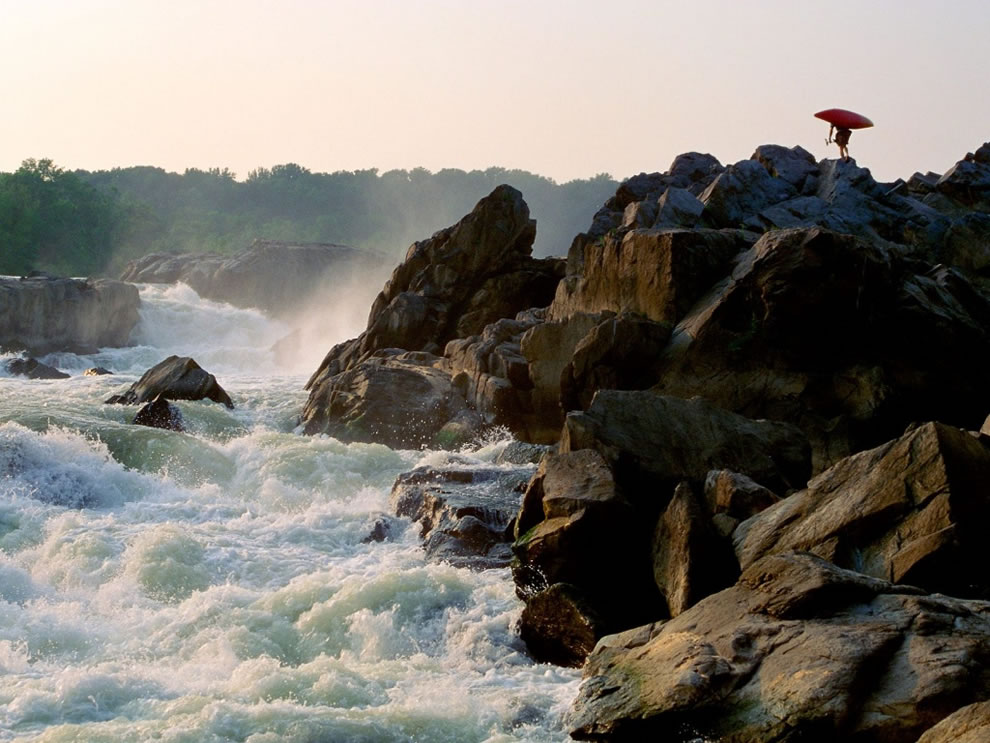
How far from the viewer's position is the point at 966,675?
785cm

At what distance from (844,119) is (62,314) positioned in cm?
2861

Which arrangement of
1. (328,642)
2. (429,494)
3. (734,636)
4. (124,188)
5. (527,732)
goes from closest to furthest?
(734,636) → (527,732) → (328,642) → (429,494) → (124,188)

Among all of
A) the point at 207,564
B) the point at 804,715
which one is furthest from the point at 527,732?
the point at 207,564

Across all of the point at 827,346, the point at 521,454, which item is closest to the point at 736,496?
the point at 521,454

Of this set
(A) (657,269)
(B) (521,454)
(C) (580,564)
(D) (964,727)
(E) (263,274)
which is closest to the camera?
(D) (964,727)

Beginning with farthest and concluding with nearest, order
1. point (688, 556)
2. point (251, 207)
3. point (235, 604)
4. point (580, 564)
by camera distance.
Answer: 1. point (251, 207)
2. point (235, 604)
3. point (580, 564)
4. point (688, 556)

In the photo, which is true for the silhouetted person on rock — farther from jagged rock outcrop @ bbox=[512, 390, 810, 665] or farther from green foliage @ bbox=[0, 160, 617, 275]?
green foliage @ bbox=[0, 160, 617, 275]

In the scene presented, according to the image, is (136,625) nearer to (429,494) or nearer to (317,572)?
(317,572)

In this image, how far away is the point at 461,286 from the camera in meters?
30.7

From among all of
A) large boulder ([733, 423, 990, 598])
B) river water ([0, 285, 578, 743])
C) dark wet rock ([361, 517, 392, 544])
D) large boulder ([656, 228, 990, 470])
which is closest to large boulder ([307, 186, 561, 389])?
river water ([0, 285, 578, 743])

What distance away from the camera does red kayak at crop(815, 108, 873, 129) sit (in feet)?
94.7

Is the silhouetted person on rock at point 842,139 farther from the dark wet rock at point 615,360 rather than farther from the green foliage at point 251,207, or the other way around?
the green foliage at point 251,207

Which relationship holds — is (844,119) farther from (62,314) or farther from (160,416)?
(62,314)

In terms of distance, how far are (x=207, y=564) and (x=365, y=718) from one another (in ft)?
18.6
